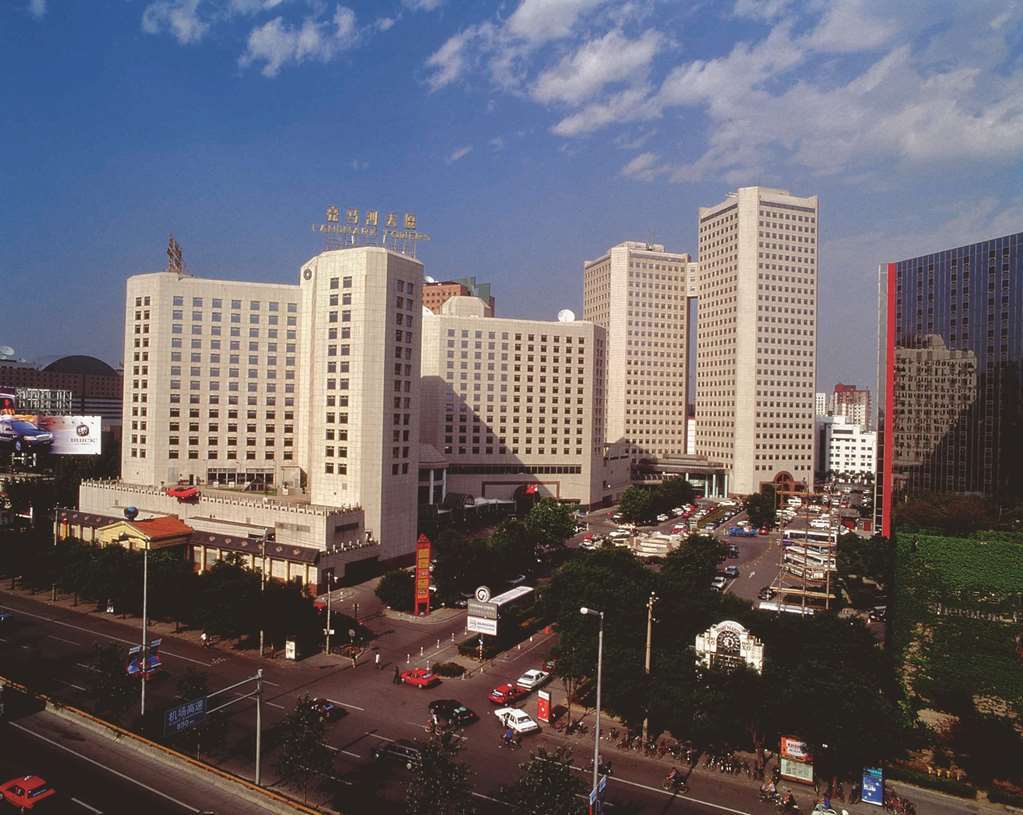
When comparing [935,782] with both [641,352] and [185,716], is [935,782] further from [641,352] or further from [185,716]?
[641,352]

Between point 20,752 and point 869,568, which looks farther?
point 869,568

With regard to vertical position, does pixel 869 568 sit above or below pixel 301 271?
below

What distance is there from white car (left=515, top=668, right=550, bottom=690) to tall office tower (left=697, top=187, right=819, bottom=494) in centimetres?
13209

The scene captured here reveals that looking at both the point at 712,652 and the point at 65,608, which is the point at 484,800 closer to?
the point at 712,652

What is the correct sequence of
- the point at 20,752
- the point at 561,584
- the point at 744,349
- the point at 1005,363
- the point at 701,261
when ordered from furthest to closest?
the point at 701,261 → the point at 744,349 → the point at 1005,363 → the point at 561,584 → the point at 20,752

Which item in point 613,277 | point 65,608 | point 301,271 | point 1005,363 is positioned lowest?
point 65,608

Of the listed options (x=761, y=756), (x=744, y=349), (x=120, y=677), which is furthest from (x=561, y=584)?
(x=744, y=349)

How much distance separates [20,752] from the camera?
4025cm

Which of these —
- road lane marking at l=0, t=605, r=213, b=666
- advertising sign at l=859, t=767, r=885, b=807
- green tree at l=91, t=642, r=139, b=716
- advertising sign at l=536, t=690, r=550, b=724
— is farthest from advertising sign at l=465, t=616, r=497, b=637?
advertising sign at l=859, t=767, r=885, b=807

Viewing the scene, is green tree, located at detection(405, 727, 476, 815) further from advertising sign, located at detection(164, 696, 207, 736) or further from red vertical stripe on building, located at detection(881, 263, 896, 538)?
red vertical stripe on building, located at detection(881, 263, 896, 538)

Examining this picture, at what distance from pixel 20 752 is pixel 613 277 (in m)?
174

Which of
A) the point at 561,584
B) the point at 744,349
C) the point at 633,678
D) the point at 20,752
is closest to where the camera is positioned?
the point at 20,752

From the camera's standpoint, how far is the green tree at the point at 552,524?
95.9 m

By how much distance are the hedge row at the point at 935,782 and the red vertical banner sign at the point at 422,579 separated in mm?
42228
